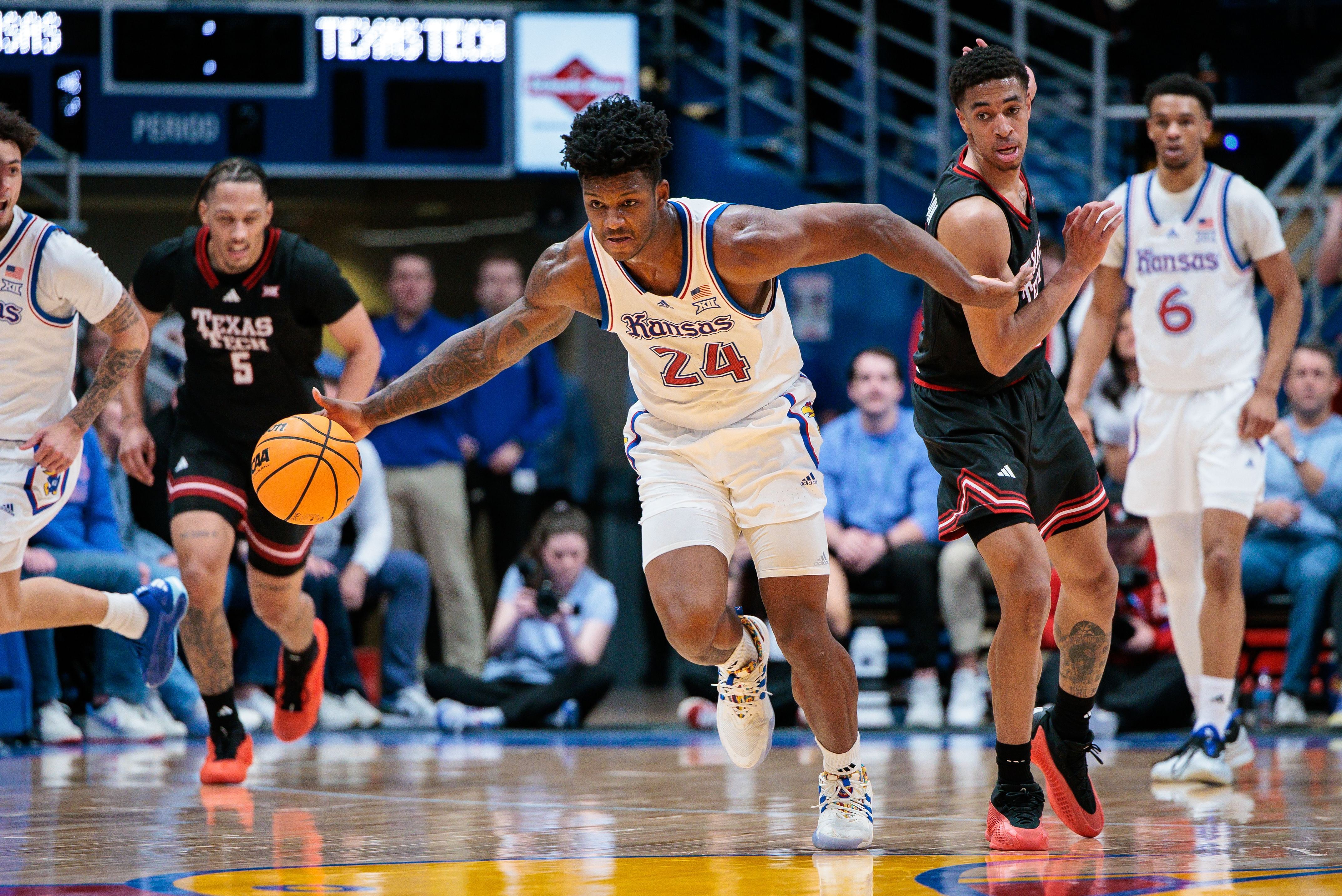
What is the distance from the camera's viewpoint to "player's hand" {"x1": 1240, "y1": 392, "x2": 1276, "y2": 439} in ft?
19.7

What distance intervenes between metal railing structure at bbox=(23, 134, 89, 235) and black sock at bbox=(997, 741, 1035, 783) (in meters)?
6.90

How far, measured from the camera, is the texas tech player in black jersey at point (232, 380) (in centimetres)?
604

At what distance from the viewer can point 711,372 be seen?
4.38 meters

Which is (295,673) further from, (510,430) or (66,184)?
(66,184)

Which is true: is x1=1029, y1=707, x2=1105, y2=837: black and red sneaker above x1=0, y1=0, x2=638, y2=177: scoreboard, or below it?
below

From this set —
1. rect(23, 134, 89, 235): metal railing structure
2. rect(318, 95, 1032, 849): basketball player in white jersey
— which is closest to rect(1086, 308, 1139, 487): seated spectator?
rect(318, 95, 1032, 849): basketball player in white jersey

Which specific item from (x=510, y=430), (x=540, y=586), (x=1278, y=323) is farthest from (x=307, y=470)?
(x=510, y=430)

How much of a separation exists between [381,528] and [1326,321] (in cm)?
630

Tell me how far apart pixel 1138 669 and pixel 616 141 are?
530cm

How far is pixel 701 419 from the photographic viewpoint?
448cm

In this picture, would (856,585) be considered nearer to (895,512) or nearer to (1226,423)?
(895,512)

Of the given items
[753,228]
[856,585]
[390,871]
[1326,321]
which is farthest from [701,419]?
[1326,321]

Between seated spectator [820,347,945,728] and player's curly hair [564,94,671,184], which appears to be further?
seated spectator [820,347,945,728]

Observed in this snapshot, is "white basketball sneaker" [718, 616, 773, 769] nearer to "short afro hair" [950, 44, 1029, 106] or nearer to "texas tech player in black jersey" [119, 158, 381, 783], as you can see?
"short afro hair" [950, 44, 1029, 106]
